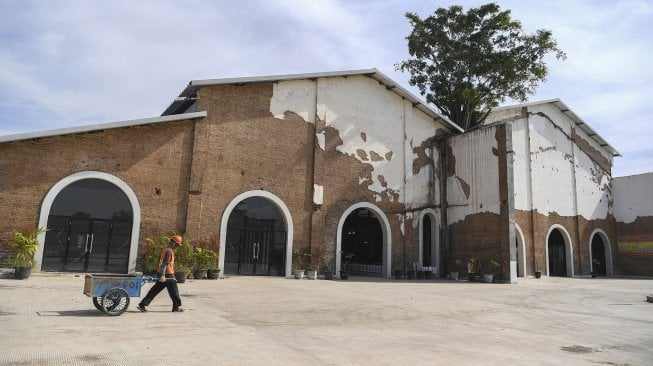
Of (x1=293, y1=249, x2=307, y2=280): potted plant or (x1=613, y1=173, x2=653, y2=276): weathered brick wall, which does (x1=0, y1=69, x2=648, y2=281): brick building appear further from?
(x1=613, y1=173, x2=653, y2=276): weathered brick wall

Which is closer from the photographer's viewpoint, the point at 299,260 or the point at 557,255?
the point at 299,260

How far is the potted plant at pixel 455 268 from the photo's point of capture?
68.0ft

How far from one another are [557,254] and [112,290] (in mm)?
26640

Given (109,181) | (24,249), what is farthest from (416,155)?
(24,249)

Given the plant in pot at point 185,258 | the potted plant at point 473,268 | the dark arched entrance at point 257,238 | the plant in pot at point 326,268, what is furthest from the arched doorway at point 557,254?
the plant in pot at point 185,258

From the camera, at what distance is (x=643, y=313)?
10312mm

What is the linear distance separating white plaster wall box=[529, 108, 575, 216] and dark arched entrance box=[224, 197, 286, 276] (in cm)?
1440

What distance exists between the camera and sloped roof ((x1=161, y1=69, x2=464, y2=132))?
1684 centimetres

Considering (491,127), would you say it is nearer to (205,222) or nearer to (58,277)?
(205,222)

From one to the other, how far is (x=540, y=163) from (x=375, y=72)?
1148 centimetres

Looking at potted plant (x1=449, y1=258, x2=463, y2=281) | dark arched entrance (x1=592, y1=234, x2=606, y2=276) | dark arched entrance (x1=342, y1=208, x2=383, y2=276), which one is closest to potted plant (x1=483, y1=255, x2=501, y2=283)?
potted plant (x1=449, y1=258, x2=463, y2=281)

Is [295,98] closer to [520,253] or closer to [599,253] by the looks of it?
[520,253]

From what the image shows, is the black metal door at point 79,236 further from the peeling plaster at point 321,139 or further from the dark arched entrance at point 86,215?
the peeling plaster at point 321,139

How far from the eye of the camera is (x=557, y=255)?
2728 centimetres
